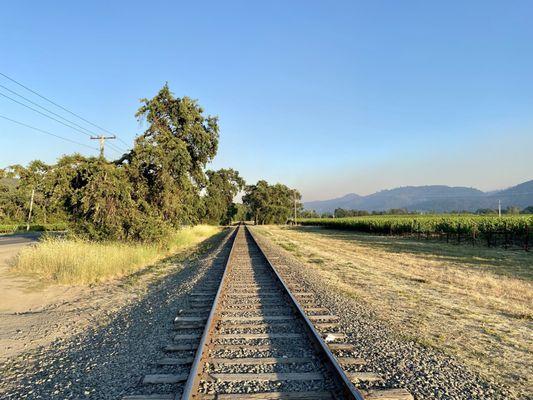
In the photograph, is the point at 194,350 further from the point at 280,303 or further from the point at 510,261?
the point at 510,261

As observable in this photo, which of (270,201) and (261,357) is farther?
(270,201)

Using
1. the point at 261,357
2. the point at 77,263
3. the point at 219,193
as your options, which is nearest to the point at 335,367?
the point at 261,357

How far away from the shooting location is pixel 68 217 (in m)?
16.4

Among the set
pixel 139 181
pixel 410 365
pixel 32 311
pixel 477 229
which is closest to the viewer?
pixel 410 365

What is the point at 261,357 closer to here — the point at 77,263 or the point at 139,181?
the point at 77,263

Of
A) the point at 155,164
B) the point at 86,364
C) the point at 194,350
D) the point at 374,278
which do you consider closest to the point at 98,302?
the point at 86,364

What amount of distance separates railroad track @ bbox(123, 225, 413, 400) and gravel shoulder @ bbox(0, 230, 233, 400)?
37cm

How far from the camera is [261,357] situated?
Result: 454cm

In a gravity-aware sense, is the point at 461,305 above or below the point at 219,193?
below

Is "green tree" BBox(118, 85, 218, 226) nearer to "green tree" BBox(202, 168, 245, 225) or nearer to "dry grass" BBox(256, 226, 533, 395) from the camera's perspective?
"dry grass" BBox(256, 226, 533, 395)

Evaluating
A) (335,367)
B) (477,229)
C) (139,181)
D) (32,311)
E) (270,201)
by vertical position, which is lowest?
(32,311)

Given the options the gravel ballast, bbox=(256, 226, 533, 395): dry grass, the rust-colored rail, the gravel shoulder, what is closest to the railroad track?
the rust-colored rail

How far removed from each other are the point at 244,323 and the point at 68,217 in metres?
13.7

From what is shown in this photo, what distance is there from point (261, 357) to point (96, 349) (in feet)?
8.28
